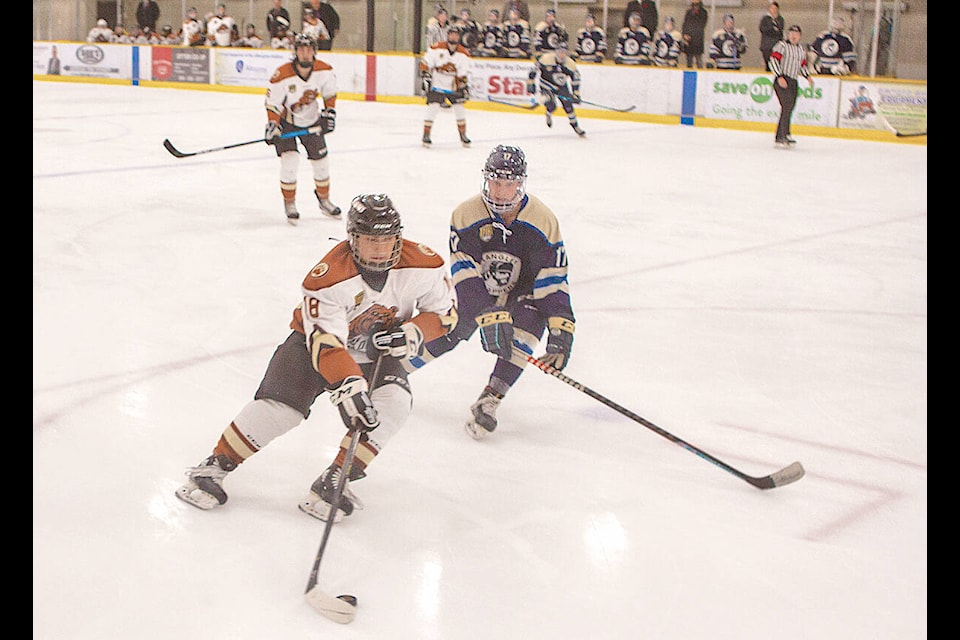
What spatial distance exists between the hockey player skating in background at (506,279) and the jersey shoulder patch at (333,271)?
2.00 feet

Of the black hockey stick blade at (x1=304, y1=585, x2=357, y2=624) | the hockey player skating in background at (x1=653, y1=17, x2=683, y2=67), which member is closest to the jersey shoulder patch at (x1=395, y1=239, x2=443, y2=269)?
the black hockey stick blade at (x1=304, y1=585, x2=357, y2=624)

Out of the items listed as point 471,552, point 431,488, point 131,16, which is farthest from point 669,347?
point 131,16

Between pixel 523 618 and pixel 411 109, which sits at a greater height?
pixel 411 109

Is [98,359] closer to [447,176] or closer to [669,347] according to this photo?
[669,347]

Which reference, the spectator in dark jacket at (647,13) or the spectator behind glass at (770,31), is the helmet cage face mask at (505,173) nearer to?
the spectator behind glass at (770,31)

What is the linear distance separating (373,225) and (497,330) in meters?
0.70

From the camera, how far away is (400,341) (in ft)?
8.73

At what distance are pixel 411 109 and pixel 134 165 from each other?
6460mm

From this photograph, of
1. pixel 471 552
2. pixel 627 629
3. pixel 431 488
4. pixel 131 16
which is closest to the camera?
pixel 627 629

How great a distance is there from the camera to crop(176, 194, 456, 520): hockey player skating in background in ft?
8.48

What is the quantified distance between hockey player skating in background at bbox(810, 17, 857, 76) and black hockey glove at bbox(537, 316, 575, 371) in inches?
407

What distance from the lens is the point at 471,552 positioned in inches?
98.7

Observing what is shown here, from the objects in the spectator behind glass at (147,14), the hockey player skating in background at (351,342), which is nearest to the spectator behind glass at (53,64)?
the spectator behind glass at (147,14)

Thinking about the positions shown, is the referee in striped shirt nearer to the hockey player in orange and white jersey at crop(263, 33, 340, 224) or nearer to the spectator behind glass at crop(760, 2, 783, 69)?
the spectator behind glass at crop(760, 2, 783, 69)
